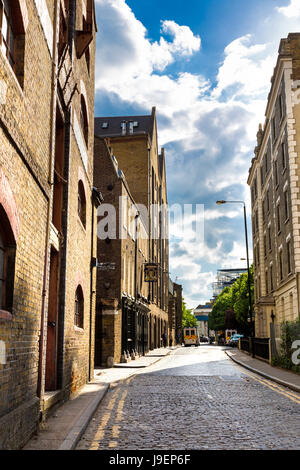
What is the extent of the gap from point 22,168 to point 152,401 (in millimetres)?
7375

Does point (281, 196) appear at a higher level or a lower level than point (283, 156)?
lower

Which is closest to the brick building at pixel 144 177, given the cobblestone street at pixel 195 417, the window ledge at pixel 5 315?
the cobblestone street at pixel 195 417

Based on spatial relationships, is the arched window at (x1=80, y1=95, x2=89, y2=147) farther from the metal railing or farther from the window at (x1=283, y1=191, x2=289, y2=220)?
the window at (x1=283, y1=191, x2=289, y2=220)

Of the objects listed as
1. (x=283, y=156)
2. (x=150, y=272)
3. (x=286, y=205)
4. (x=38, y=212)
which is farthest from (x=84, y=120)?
(x=150, y=272)

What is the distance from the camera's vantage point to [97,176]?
90.9ft

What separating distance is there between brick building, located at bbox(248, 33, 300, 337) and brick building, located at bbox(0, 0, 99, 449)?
14.6 metres

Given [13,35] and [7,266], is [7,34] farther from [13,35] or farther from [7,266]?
[7,266]

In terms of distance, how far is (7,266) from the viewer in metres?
6.24

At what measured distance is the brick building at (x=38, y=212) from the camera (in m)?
6.11

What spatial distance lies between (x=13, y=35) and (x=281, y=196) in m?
25.0

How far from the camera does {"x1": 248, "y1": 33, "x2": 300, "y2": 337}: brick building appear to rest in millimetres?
26594

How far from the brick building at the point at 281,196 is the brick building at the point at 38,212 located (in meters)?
14.6

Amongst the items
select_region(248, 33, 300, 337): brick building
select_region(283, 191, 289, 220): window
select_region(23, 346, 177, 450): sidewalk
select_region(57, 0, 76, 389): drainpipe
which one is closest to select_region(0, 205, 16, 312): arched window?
select_region(23, 346, 177, 450): sidewalk

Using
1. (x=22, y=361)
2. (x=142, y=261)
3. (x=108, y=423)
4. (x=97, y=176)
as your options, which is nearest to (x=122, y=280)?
(x=97, y=176)
